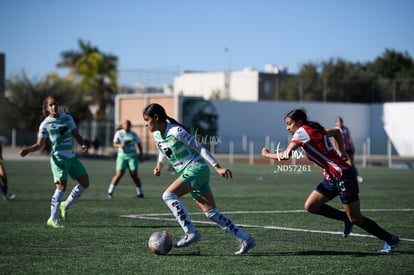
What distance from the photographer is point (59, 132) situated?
1502 centimetres

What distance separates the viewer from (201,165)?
35.9ft

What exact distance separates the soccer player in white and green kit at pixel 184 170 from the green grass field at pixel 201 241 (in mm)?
334

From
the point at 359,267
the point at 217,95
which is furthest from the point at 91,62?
the point at 359,267

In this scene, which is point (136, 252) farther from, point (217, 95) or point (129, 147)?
point (217, 95)

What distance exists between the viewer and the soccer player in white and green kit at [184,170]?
10789 mm

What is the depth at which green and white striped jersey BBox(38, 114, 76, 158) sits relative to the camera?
49.1 feet

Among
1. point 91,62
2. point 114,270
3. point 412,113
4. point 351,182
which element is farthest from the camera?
point 91,62

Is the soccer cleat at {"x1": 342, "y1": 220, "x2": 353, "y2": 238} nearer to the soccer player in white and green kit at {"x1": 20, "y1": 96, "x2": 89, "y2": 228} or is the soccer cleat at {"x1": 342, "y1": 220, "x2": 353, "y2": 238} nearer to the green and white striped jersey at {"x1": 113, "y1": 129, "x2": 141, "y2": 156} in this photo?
the soccer player in white and green kit at {"x1": 20, "y1": 96, "x2": 89, "y2": 228}

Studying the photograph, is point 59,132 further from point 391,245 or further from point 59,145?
point 391,245

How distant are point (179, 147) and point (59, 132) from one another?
190 inches

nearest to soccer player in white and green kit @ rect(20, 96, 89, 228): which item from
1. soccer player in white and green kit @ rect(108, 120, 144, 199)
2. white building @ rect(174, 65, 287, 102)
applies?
soccer player in white and green kit @ rect(108, 120, 144, 199)

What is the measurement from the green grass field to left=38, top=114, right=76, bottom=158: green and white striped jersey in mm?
1465

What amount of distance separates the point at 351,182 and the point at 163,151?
2734 mm

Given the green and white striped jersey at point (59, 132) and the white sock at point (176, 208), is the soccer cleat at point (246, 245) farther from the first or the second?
the green and white striped jersey at point (59, 132)
